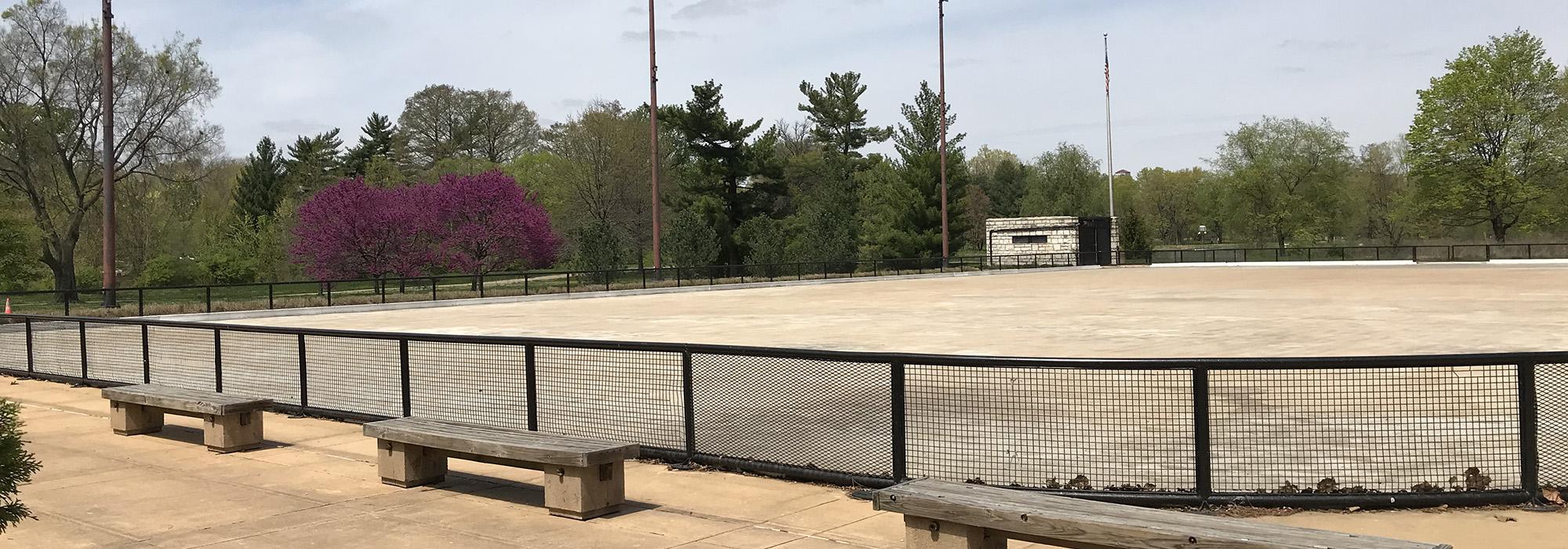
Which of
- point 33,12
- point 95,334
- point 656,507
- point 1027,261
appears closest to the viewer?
point 656,507

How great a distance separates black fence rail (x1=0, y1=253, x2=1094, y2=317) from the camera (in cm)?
3344

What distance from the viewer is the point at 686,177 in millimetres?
71812

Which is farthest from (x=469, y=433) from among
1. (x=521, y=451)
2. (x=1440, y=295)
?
(x=1440, y=295)

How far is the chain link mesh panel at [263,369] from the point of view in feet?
42.8

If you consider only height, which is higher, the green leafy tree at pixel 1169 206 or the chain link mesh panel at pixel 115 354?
the green leafy tree at pixel 1169 206

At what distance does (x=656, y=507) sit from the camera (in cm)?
762

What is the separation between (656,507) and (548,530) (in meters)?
0.85

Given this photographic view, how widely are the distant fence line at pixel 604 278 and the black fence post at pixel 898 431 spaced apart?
25.6 meters

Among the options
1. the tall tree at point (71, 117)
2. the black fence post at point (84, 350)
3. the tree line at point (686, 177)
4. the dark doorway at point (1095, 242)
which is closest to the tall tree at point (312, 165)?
the tree line at point (686, 177)

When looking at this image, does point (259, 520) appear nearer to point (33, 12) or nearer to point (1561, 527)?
point (1561, 527)

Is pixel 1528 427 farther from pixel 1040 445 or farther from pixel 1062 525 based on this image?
pixel 1062 525

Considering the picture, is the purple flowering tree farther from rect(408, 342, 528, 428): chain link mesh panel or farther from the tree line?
rect(408, 342, 528, 428): chain link mesh panel

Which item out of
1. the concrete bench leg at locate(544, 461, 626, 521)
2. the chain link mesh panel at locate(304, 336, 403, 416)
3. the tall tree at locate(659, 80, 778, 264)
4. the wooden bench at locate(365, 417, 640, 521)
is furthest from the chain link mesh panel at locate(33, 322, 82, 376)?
the tall tree at locate(659, 80, 778, 264)

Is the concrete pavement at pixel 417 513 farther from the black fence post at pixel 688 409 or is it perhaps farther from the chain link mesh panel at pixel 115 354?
the chain link mesh panel at pixel 115 354
